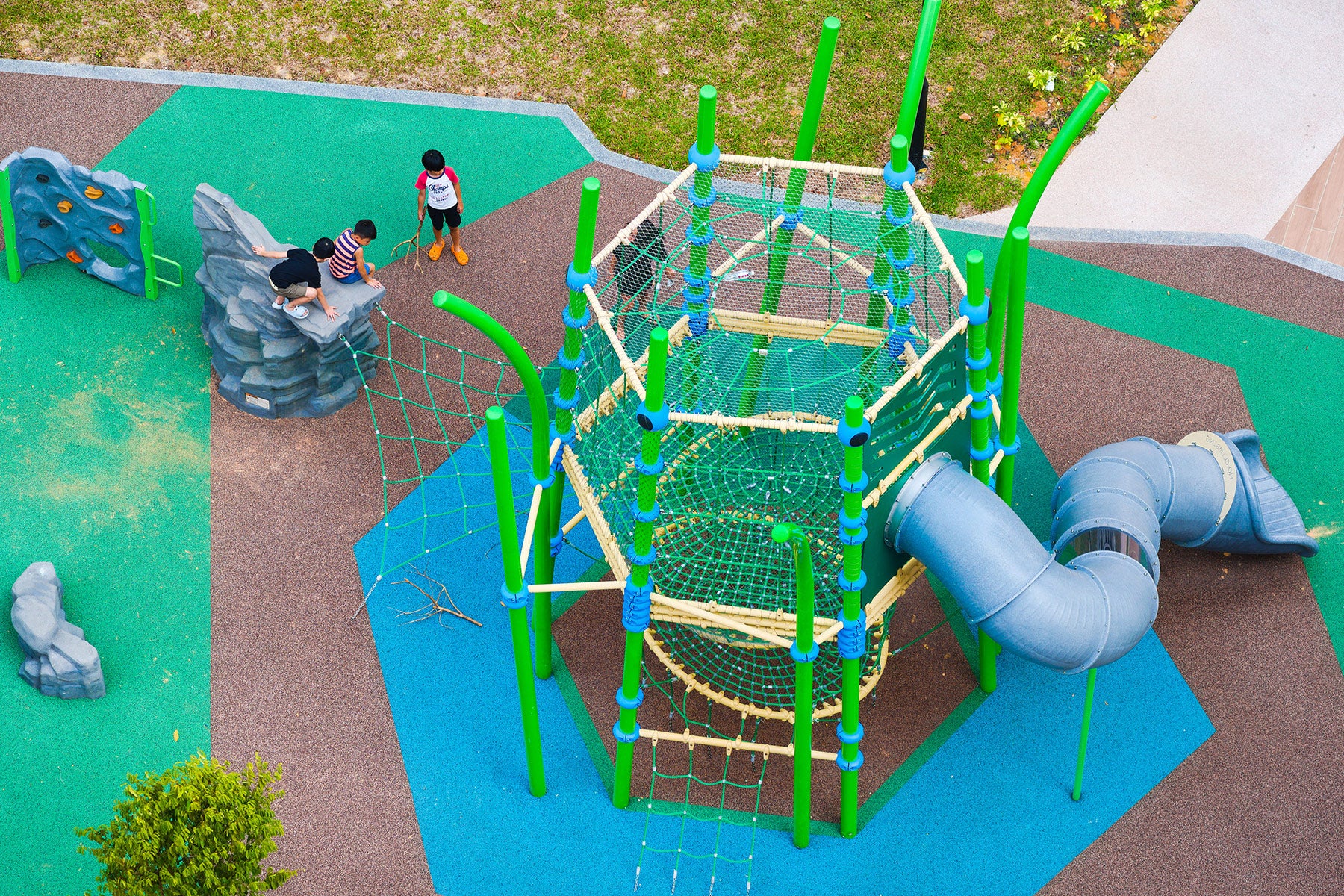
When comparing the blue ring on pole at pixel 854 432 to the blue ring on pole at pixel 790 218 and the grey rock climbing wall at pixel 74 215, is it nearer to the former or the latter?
the blue ring on pole at pixel 790 218

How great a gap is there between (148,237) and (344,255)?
6.17 ft

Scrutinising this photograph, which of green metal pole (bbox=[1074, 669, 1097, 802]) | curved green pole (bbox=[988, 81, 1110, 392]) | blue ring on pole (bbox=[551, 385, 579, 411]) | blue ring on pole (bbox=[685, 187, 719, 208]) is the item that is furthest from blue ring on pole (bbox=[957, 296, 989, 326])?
green metal pole (bbox=[1074, 669, 1097, 802])

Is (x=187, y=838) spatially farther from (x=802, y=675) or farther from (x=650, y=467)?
(x=802, y=675)

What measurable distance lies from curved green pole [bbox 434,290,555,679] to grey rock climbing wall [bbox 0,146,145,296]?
3.98 meters

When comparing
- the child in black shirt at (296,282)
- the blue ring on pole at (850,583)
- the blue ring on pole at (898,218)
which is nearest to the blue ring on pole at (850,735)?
the blue ring on pole at (850,583)

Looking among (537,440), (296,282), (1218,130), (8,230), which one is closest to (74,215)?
(8,230)

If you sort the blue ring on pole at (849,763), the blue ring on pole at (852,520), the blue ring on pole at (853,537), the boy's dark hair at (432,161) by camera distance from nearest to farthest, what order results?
the blue ring on pole at (852,520)
the blue ring on pole at (853,537)
the blue ring on pole at (849,763)
the boy's dark hair at (432,161)

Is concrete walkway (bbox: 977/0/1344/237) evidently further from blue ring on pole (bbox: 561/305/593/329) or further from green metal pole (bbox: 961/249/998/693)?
blue ring on pole (bbox: 561/305/593/329)

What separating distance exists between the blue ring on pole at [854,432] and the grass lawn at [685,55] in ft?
20.5

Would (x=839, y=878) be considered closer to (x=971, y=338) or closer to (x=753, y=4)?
(x=971, y=338)

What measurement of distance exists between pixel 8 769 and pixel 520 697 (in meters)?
3.51

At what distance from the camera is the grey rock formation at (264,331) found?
33.9ft

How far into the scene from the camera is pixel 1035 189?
8.23 meters

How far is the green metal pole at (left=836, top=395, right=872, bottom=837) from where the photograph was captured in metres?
7.12
